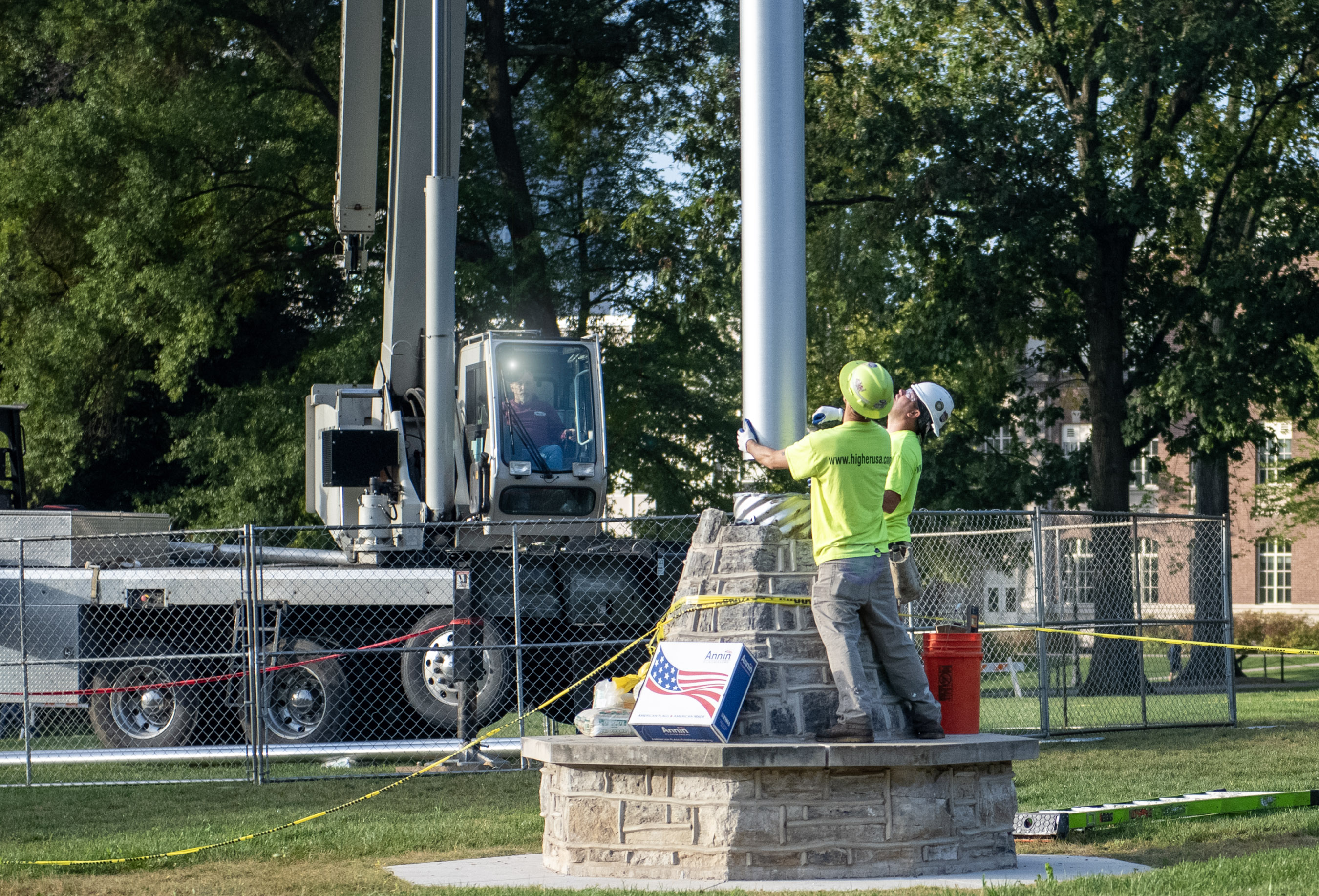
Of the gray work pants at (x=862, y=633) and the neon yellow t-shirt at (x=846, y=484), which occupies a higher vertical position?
the neon yellow t-shirt at (x=846, y=484)

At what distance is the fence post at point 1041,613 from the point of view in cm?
1530

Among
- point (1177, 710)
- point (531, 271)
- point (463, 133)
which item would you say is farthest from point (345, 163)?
point (1177, 710)

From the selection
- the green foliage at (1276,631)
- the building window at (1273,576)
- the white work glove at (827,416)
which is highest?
the white work glove at (827,416)

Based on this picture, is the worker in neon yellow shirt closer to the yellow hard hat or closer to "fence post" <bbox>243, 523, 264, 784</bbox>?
the yellow hard hat

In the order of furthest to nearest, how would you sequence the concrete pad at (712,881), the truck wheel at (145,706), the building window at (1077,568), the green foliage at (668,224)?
the green foliage at (668,224) → the building window at (1077,568) → the truck wheel at (145,706) → the concrete pad at (712,881)

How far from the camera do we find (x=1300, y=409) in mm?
24516

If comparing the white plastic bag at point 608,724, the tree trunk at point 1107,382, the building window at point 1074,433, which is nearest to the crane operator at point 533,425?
the white plastic bag at point 608,724

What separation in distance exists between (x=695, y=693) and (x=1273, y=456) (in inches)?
898

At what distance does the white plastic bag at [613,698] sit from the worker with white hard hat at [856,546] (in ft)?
4.09

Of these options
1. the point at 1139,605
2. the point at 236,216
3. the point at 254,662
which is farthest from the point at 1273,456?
the point at 254,662

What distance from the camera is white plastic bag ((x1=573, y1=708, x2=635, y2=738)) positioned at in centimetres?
830

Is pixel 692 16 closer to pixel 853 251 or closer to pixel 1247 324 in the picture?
pixel 853 251

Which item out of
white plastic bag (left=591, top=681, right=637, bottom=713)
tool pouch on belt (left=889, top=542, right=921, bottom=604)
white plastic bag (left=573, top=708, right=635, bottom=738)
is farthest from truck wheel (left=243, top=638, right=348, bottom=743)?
tool pouch on belt (left=889, top=542, right=921, bottom=604)

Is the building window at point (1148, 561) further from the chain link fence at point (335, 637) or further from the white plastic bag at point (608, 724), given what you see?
the white plastic bag at point (608, 724)
